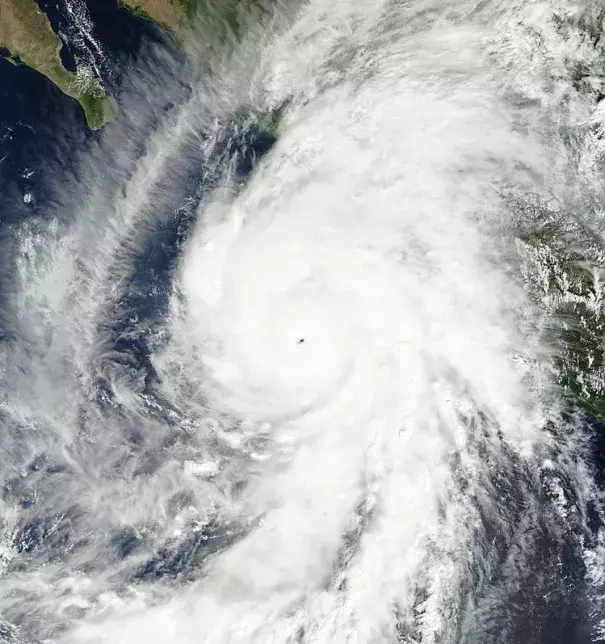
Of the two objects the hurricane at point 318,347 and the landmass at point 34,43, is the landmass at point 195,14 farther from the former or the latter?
the landmass at point 34,43

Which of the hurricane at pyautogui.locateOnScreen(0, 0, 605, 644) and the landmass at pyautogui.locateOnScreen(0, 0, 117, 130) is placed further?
the landmass at pyautogui.locateOnScreen(0, 0, 117, 130)

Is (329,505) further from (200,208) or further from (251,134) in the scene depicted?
(251,134)

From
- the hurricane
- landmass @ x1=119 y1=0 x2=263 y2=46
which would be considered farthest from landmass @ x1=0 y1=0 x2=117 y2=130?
the hurricane

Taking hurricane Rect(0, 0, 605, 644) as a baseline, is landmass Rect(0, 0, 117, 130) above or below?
above

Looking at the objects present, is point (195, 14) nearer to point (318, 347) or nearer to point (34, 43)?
point (34, 43)

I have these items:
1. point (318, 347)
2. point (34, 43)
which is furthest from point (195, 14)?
point (318, 347)

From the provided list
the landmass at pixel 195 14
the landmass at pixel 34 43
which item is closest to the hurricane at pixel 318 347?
the landmass at pixel 195 14

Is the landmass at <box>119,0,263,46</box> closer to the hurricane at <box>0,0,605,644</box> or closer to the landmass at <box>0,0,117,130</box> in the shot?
the hurricane at <box>0,0,605,644</box>

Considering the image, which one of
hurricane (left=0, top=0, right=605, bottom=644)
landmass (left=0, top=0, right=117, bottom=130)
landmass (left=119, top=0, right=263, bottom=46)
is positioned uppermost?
landmass (left=0, top=0, right=117, bottom=130)
